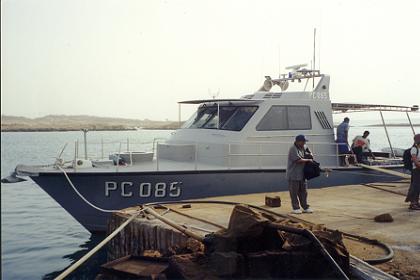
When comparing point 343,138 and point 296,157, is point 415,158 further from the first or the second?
point 343,138

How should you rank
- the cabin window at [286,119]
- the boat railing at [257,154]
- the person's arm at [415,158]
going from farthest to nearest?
1. the cabin window at [286,119]
2. the boat railing at [257,154]
3. the person's arm at [415,158]

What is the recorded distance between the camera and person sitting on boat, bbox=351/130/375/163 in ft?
42.6

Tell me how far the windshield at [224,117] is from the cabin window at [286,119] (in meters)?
0.42

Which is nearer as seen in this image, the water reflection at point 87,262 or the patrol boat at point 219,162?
the water reflection at point 87,262

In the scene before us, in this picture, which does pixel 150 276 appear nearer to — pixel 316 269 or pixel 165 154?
pixel 316 269

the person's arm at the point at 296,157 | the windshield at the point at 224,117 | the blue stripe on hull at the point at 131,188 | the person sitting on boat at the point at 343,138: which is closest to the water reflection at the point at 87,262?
the blue stripe on hull at the point at 131,188

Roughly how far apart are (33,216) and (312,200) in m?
8.98

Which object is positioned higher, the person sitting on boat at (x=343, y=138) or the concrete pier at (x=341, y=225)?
the person sitting on boat at (x=343, y=138)

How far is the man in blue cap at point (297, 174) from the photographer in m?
7.67

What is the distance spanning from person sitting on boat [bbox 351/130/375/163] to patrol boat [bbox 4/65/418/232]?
60cm

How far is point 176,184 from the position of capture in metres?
10.0

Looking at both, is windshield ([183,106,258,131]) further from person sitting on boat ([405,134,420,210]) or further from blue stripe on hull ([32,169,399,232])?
person sitting on boat ([405,134,420,210])

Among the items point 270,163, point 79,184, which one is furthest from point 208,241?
point 270,163

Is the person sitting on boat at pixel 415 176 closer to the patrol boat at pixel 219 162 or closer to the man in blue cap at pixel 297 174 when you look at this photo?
the man in blue cap at pixel 297 174
